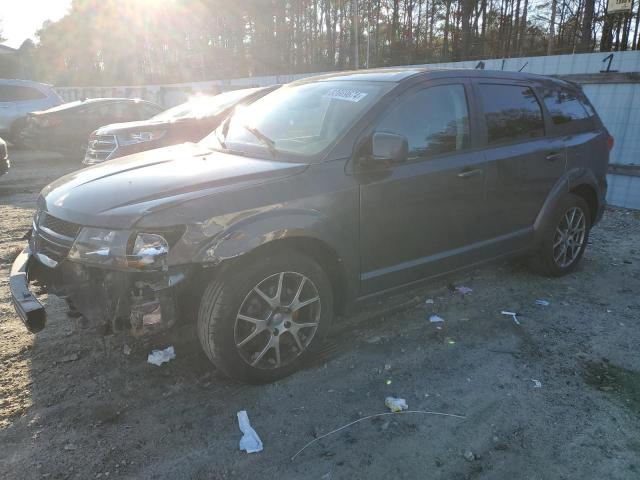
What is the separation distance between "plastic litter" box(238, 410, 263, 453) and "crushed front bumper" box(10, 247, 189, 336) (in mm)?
670

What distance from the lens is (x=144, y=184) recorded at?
2.92m

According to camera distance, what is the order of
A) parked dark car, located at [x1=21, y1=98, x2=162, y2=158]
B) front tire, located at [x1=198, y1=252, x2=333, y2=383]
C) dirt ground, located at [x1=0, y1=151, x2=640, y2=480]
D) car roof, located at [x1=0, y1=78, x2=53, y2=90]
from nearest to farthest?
1. dirt ground, located at [x1=0, y1=151, x2=640, y2=480]
2. front tire, located at [x1=198, y1=252, x2=333, y2=383]
3. parked dark car, located at [x1=21, y1=98, x2=162, y2=158]
4. car roof, located at [x1=0, y1=78, x2=53, y2=90]

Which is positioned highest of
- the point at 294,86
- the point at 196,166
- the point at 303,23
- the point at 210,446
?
the point at 303,23

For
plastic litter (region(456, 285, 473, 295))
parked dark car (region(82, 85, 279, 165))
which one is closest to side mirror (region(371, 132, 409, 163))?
plastic litter (region(456, 285, 473, 295))

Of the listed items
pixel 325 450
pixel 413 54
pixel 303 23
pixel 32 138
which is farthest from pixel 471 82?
pixel 303 23

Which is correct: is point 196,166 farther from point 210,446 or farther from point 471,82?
point 471,82

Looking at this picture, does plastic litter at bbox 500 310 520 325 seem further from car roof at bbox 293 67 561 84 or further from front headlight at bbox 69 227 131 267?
front headlight at bbox 69 227 131 267

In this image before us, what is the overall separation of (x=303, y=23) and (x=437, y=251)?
41.1 metres

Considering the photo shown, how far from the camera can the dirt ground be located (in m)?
2.46

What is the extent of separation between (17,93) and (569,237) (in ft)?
48.9

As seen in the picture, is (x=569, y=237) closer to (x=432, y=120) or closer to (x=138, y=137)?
(x=432, y=120)

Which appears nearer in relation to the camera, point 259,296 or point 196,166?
point 259,296

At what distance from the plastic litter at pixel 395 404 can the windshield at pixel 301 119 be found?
159 cm

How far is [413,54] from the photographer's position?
108 feet
